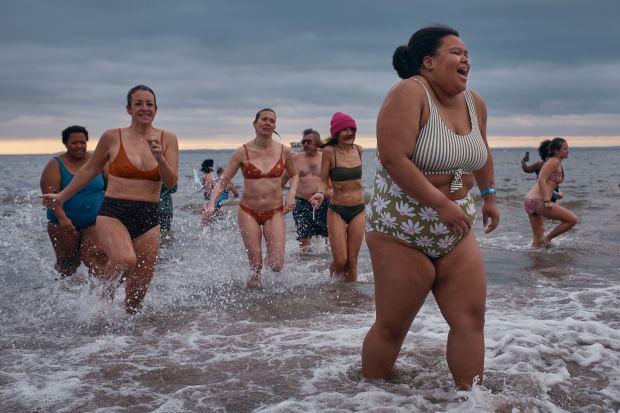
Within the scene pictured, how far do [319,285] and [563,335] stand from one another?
11.1 ft

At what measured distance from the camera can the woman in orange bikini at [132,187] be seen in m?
5.79

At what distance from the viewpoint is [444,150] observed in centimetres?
361

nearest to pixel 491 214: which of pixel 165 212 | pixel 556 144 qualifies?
pixel 556 144

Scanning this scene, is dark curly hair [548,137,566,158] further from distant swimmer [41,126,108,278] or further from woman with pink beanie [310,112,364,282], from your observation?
distant swimmer [41,126,108,278]

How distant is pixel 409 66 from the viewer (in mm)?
3871

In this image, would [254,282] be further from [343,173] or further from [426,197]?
[426,197]

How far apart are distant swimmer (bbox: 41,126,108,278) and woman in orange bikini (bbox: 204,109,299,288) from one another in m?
1.49

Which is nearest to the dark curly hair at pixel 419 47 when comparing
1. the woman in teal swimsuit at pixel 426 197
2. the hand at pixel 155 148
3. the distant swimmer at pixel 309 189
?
the woman in teal swimsuit at pixel 426 197

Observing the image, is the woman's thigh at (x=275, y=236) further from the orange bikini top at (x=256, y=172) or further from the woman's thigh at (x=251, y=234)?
the orange bikini top at (x=256, y=172)

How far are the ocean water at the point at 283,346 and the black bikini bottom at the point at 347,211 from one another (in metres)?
0.87

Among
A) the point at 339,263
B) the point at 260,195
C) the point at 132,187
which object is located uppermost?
the point at 132,187

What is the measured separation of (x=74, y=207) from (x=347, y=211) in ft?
10.8

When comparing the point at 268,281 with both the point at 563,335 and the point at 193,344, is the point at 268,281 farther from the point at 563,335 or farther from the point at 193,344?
the point at 563,335

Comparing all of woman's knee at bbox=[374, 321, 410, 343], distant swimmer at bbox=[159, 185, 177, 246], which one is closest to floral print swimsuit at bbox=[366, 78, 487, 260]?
woman's knee at bbox=[374, 321, 410, 343]
